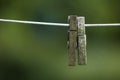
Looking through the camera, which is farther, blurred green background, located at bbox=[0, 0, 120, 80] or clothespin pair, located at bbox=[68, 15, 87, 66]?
blurred green background, located at bbox=[0, 0, 120, 80]

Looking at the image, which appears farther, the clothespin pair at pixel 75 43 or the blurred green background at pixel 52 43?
the blurred green background at pixel 52 43

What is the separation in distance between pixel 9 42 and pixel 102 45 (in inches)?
24.9

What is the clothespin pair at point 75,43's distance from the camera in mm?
1033

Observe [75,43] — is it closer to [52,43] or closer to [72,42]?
[72,42]

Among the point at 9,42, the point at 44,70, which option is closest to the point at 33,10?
the point at 9,42

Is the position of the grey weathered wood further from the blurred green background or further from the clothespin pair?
the blurred green background

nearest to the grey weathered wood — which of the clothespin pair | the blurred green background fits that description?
the clothespin pair

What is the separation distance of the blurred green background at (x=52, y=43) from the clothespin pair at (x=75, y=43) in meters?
1.20

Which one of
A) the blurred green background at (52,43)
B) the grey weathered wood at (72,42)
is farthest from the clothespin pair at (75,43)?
the blurred green background at (52,43)

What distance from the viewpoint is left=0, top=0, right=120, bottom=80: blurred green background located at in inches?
88.7

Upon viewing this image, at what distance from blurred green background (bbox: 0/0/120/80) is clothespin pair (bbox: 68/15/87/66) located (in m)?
1.20

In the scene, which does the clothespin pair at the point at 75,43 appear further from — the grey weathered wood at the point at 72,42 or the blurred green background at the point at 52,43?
the blurred green background at the point at 52,43

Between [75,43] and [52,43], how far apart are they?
1.31 meters

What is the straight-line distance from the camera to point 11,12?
2348mm
